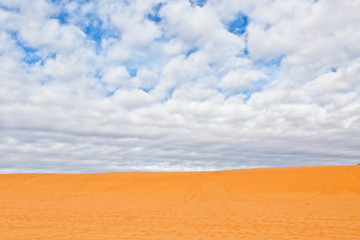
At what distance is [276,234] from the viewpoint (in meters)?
10.0

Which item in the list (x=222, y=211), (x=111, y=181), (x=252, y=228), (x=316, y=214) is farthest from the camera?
(x=111, y=181)

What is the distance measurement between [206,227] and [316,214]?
5810mm

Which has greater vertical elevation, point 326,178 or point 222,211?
point 326,178

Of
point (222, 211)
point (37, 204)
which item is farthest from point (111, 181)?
point (222, 211)

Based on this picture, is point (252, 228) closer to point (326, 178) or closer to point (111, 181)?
point (326, 178)

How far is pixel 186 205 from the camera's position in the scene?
1795 cm

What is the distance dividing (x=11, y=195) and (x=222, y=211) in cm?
1725

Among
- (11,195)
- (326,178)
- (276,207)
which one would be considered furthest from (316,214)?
(11,195)

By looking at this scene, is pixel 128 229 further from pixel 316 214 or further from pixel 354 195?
pixel 354 195

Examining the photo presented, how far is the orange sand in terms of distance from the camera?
35.2ft

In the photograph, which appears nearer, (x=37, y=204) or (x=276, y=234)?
(x=276, y=234)

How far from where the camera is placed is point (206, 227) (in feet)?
37.9

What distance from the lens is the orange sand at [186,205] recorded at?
10734mm

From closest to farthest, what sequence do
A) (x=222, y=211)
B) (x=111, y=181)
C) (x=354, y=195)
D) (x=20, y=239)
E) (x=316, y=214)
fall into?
(x=20, y=239)
(x=316, y=214)
(x=222, y=211)
(x=354, y=195)
(x=111, y=181)
